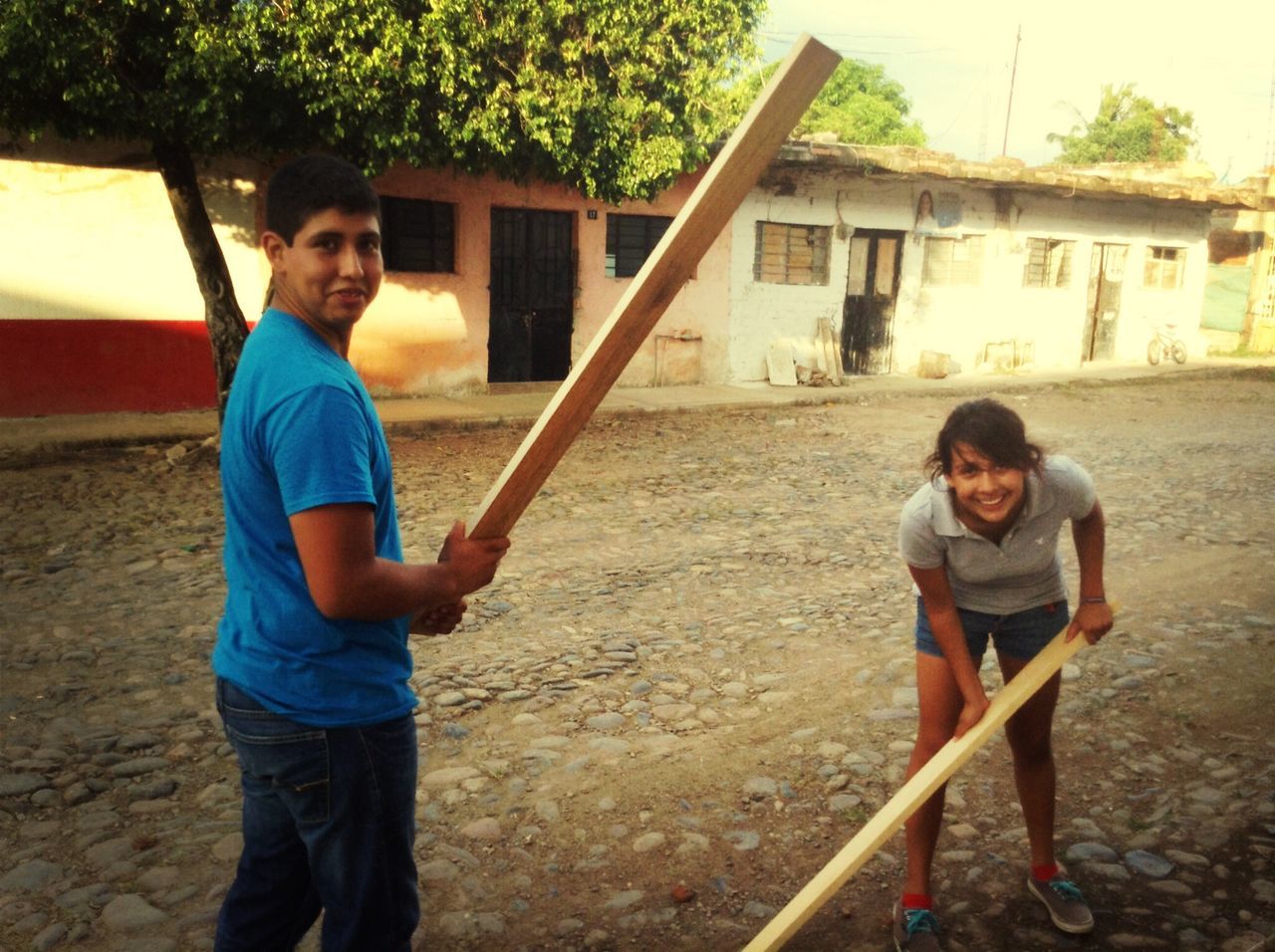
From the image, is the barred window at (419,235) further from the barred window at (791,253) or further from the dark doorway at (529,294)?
the barred window at (791,253)

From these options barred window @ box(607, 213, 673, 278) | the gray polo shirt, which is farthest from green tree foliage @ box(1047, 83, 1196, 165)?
the gray polo shirt

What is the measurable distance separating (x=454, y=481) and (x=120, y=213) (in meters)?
4.94

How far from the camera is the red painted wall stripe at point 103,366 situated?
9898mm

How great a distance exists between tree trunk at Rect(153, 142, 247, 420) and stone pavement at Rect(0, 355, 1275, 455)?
36.6 inches

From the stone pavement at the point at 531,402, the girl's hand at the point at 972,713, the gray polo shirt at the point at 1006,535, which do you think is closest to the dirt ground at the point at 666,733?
the girl's hand at the point at 972,713

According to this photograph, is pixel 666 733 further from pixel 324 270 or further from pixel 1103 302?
pixel 1103 302

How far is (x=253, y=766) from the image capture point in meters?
1.68

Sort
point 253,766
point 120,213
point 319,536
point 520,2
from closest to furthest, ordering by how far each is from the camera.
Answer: point 319,536, point 253,766, point 520,2, point 120,213

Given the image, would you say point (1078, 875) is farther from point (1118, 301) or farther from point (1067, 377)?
point (1118, 301)

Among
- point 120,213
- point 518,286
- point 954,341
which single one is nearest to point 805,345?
point 954,341

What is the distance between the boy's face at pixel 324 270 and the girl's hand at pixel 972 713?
1.65 m

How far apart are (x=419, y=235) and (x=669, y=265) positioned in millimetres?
11407

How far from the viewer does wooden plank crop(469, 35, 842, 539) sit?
150 centimetres

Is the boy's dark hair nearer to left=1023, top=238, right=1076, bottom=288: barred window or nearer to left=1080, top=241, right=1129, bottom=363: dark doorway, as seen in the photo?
left=1023, top=238, right=1076, bottom=288: barred window
